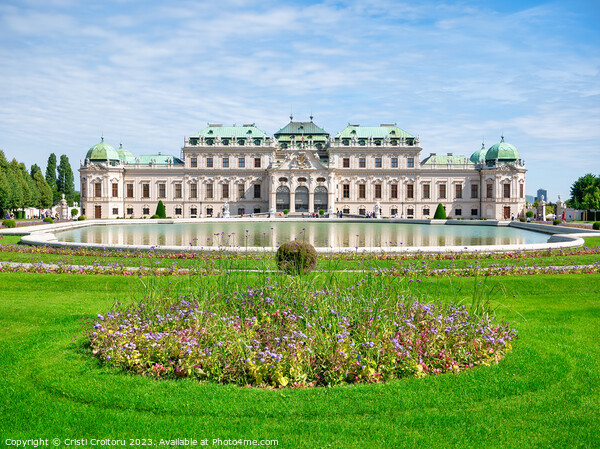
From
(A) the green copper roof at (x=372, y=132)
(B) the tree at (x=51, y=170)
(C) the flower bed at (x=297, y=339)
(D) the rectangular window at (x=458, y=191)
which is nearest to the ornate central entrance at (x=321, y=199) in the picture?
(A) the green copper roof at (x=372, y=132)

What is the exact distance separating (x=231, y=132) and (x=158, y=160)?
39.8ft

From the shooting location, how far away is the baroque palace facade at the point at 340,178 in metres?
69.0

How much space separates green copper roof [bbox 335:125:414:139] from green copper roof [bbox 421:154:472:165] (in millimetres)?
5094

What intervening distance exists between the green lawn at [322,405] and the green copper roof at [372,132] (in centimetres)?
6460

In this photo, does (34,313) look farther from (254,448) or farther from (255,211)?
(255,211)

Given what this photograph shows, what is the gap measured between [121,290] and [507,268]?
12.2 meters

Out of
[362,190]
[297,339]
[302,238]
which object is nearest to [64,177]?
[362,190]

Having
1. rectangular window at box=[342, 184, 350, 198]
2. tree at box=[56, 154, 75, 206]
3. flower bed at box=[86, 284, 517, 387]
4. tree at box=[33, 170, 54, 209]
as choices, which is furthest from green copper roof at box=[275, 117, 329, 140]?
flower bed at box=[86, 284, 517, 387]

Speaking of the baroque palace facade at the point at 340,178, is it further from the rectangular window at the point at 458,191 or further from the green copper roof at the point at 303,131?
the green copper roof at the point at 303,131

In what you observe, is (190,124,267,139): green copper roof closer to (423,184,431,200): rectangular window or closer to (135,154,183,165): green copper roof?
(135,154,183,165): green copper roof

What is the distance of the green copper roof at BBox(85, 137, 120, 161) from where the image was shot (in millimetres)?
68188

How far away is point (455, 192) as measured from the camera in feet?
232

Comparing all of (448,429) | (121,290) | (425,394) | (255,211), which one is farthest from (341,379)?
(255,211)

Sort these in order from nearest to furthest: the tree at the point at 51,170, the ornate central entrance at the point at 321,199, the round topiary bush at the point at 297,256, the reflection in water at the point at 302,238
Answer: the round topiary bush at the point at 297,256
the reflection in water at the point at 302,238
the ornate central entrance at the point at 321,199
the tree at the point at 51,170
